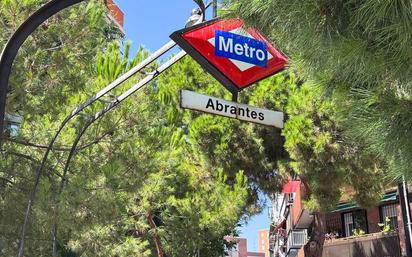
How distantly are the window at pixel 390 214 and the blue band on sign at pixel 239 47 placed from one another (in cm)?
2174

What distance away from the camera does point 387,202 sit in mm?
26359

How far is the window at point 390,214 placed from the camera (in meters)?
26.4

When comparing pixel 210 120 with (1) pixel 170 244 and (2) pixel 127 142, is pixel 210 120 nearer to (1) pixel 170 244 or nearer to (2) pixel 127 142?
(1) pixel 170 244

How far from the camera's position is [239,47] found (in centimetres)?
595

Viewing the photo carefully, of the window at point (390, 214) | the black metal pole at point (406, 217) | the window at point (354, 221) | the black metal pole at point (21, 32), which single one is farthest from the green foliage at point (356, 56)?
the window at point (354, 221)

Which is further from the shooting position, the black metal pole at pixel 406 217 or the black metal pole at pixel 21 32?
the black metal pole at pixel 406 217

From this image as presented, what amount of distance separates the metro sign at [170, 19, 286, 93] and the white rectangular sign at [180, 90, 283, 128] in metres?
0.29

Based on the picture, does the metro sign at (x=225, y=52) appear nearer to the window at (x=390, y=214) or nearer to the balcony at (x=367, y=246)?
the balcony at (x=367, y=246)

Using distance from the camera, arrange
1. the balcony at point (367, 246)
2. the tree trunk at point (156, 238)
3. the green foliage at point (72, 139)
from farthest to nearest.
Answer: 1. the balcony at point (367, 246)
2. the tree trunk at point (156, 238)
3. the green foliage at point (72, 139)

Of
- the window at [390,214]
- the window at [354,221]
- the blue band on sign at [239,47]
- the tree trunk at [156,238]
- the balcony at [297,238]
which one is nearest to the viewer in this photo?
the blue band on sign at [239,47]

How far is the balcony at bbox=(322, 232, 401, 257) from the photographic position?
2489 cm

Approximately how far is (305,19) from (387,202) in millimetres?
24411

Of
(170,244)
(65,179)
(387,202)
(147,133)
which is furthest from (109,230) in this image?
(387,202)

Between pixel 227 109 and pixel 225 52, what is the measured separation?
1.83ft
